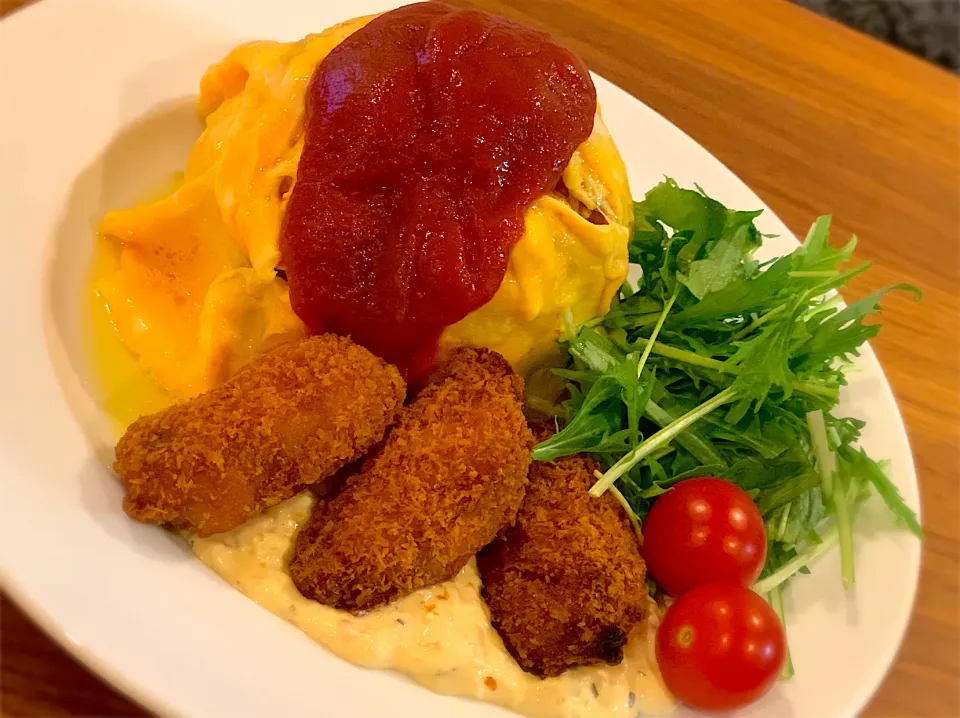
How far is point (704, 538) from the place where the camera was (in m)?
1.86

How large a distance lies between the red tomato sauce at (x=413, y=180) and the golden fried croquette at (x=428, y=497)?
7.5 inches

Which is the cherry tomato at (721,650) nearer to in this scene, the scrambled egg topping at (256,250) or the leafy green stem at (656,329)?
the leafy green stem at (656,329)

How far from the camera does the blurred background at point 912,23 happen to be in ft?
13.5

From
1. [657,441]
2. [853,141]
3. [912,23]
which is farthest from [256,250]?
[912,23]

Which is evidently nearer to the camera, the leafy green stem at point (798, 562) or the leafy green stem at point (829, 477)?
the leafy green stem at point (798, 562)

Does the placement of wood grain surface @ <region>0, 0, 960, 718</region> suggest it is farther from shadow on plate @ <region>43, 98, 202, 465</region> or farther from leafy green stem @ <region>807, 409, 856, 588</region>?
shadow on plate @ <region>43, 98, 202, 465</region>

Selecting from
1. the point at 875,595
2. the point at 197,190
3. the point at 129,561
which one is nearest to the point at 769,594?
the point at 875,595

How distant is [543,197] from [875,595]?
1338 mm

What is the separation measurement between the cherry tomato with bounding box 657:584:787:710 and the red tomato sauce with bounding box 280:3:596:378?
855mm

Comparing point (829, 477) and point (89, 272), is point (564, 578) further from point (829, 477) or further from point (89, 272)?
point (89, 272)

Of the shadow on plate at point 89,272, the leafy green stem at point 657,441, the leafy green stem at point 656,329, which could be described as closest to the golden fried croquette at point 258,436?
the shadow on plate at point 89,272

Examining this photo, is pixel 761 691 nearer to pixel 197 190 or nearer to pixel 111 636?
pixel 111 636

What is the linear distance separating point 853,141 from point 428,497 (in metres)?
2.97

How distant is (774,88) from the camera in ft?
11.8
